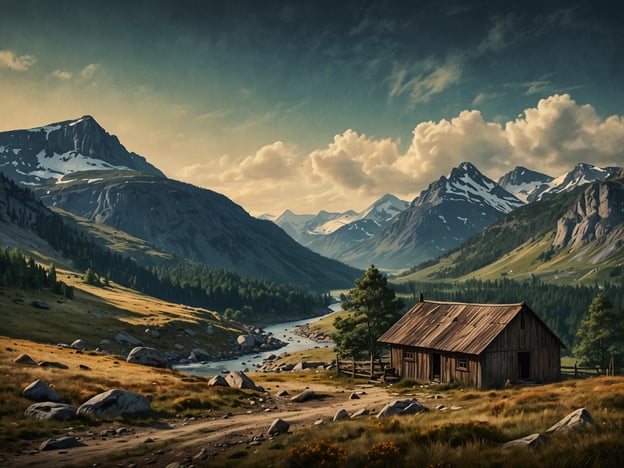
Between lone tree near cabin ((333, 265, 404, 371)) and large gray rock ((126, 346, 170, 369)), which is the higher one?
lone tree near cabin ((333, 265, 404, 371))

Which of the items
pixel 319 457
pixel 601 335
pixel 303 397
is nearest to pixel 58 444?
pixel 319 457

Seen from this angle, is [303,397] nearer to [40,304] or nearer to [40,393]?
[40,393]

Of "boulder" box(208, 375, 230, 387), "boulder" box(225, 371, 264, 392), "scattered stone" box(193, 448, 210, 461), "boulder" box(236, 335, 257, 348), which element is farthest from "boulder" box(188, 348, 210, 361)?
"scattered stone" box(193, 448, 210, 461)

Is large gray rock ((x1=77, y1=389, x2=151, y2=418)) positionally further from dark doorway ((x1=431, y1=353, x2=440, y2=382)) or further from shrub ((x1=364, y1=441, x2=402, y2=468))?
dark doorway ((x1=431, y1=353, x2=440, y2=382))

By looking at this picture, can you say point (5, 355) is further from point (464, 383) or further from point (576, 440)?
point (576, 440)

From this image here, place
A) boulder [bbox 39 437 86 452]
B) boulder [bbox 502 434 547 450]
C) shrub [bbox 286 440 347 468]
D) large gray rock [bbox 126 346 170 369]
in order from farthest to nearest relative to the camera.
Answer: large gray rock [bbox 126 346 170 369] → boulder [bbox 39 437 86 452] → shrub [bbox 286 440 347 468] → boulder [bbox 502 434 547 450]

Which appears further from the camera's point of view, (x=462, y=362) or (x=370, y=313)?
(x=370, y=313)

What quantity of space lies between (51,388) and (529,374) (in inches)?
1722

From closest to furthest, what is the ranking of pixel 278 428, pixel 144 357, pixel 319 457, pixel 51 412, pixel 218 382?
pixel 319 457 → pixel 278 428 → pixel 51 412 → pixel 218 382 → pixel 144 357

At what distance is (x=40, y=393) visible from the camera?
3362cm

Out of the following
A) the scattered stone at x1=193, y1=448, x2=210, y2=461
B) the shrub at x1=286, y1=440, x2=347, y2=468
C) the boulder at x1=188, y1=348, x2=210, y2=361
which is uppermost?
the shrub at x1=286, y1=440, x2=347, y2=468

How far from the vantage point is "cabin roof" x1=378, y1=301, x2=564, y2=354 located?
51344 mm

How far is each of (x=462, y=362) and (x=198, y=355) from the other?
92865mm

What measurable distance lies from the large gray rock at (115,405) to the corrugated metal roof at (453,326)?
102 ft
